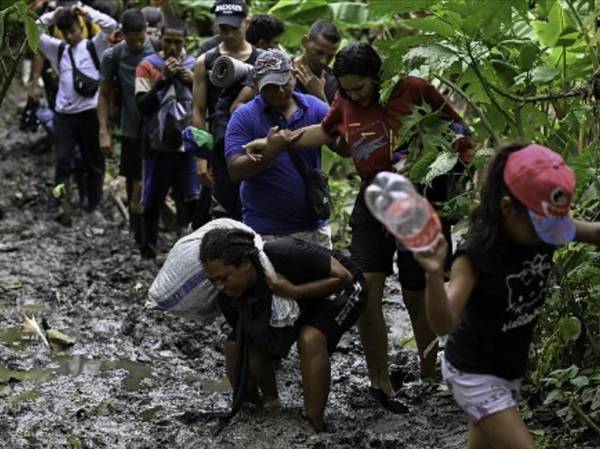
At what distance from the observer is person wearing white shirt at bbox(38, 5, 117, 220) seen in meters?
11.1

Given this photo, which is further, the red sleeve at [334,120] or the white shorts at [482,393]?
the red sleeve at [334,120]

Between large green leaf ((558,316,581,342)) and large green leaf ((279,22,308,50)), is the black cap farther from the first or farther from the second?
large green leaf ((558,316,581,342))

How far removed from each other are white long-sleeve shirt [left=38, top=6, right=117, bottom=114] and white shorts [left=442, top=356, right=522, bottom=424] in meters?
7.44

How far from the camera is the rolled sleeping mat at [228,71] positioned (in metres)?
7.43

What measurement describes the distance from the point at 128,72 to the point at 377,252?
14.1 ft

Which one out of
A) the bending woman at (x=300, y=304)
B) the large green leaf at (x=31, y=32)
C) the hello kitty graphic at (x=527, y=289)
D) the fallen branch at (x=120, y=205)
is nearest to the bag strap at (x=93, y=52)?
the fallen branch at (x=120, y=205)

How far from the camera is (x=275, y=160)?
669 cm

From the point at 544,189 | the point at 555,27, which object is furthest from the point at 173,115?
the point at 544,189

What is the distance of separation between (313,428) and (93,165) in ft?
19.8

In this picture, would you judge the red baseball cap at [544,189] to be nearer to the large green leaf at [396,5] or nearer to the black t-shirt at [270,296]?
the large green leaf at [396,5]

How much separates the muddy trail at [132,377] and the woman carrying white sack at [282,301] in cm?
32

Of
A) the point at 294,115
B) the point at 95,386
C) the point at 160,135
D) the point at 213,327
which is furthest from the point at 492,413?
the point at 160,135

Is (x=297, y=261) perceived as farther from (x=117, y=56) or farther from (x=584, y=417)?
(x=117, y=56)

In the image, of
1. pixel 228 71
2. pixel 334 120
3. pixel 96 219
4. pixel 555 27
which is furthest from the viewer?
pixel 96 219
